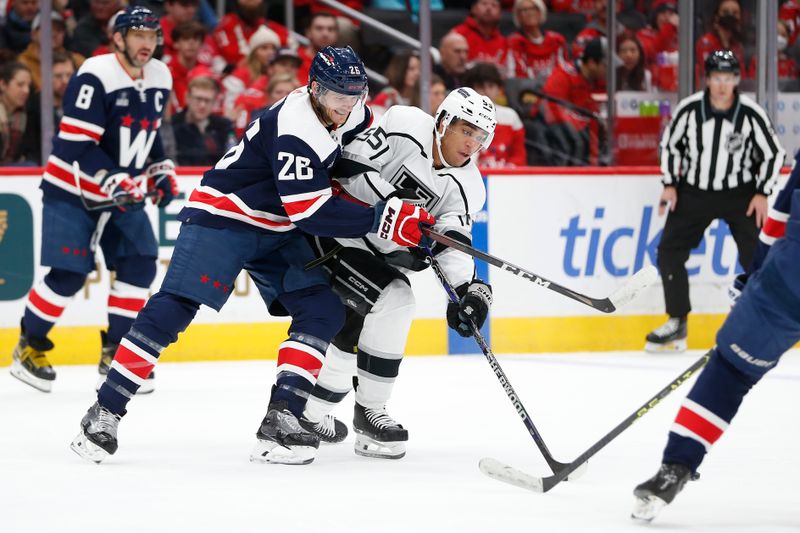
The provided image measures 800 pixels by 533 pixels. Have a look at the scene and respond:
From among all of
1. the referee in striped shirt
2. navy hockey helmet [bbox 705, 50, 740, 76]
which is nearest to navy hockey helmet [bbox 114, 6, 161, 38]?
the referee in striped shirt

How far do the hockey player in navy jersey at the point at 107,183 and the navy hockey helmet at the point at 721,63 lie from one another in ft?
8.30

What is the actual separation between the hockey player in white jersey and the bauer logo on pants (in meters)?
2.27

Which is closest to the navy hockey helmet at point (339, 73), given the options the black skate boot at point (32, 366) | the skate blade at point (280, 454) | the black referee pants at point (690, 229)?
the skate blade at point (280, 454)

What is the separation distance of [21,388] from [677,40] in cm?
355

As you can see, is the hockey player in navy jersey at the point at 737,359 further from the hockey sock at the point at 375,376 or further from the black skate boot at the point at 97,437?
the black skate boot at the point at 97,437

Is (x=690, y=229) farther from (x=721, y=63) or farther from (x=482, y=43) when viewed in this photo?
(x=482, y=43)

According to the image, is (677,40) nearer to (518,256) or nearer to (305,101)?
(518,256)

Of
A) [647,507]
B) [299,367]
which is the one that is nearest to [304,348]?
[299,367]

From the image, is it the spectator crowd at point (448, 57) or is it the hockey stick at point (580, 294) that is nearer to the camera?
the hockey stick at point (580, 294)

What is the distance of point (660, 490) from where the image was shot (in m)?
2.46

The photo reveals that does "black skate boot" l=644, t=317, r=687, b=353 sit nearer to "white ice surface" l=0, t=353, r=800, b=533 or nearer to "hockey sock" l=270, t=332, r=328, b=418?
"white ice surface" l=0, t=353, r=800, b=533

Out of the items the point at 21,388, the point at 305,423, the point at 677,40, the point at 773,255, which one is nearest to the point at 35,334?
the point at 21,388

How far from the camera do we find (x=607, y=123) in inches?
246

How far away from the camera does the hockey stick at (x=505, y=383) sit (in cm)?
287
